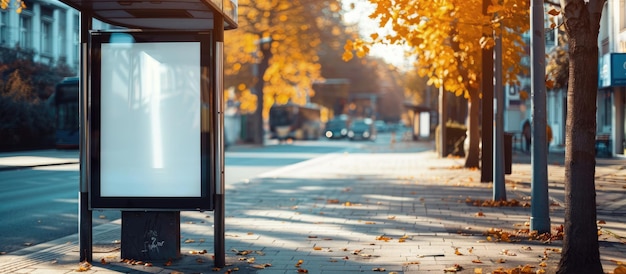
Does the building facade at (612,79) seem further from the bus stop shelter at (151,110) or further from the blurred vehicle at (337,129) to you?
the blurred vehicle at (337,129)

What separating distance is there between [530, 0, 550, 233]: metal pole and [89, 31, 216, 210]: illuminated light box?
427 centimetres

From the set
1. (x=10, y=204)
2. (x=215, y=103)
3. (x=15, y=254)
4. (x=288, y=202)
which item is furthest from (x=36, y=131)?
(x=215, y=103)

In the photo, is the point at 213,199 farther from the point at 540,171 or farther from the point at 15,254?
the point at 540,171

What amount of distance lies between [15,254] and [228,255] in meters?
2.40

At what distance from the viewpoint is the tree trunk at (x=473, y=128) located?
79.6 feet

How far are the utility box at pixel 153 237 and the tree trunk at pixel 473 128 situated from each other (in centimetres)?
1616

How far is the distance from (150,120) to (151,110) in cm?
10

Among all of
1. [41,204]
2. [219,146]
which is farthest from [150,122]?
[41,204]

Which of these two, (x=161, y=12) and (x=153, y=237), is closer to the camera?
(x=161, y=12)

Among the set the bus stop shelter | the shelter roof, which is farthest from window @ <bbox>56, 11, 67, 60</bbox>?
the bus stop shelter

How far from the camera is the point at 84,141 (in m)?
8.41

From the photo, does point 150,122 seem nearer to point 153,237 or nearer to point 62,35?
point 153,237

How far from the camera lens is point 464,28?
15.0 metres

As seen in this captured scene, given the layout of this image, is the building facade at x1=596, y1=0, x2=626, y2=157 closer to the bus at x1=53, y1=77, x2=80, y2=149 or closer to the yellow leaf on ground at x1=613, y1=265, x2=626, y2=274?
the bus at x1=53, y1=77, x2=80, y2=149
